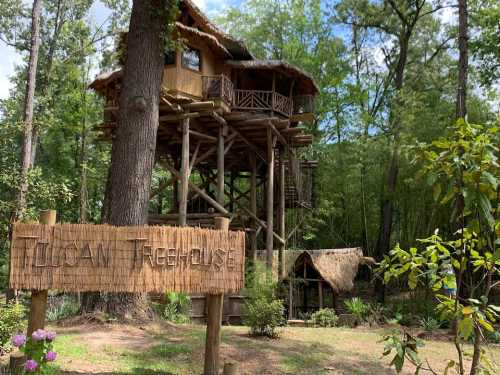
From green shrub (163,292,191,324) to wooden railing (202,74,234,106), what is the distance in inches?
232

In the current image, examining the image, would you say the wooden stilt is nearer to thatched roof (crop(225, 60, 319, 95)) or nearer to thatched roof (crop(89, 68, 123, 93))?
thatched roof (crop(225, 60, 319, 95))

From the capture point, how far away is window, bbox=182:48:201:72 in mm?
14657

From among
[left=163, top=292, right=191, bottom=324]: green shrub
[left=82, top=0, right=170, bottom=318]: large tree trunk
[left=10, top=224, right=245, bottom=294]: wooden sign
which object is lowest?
[left=163, top=292, right=191, bottom=324]: green shrub

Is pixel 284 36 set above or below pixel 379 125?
above

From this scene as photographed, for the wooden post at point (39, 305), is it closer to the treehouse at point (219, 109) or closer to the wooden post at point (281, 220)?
the treehouse at point (219, 109)

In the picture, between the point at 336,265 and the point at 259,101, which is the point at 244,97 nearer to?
the point at 259,101

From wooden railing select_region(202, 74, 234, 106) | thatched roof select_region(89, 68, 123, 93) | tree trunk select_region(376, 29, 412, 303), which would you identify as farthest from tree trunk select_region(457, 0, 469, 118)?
thatched roof select_region(89, 68, 123, 93)

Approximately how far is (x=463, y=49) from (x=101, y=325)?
11.6 meters

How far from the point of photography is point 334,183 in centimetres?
2480

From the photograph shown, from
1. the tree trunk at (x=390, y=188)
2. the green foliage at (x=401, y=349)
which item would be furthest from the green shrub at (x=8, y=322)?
the tree trunk at (x=390, y=188)

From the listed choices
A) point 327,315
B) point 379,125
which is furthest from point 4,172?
point 379,125

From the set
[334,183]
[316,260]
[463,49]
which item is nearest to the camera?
[463,49]

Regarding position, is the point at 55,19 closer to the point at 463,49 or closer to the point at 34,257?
the point at 463,49

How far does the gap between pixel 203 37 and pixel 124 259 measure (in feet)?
34.3
